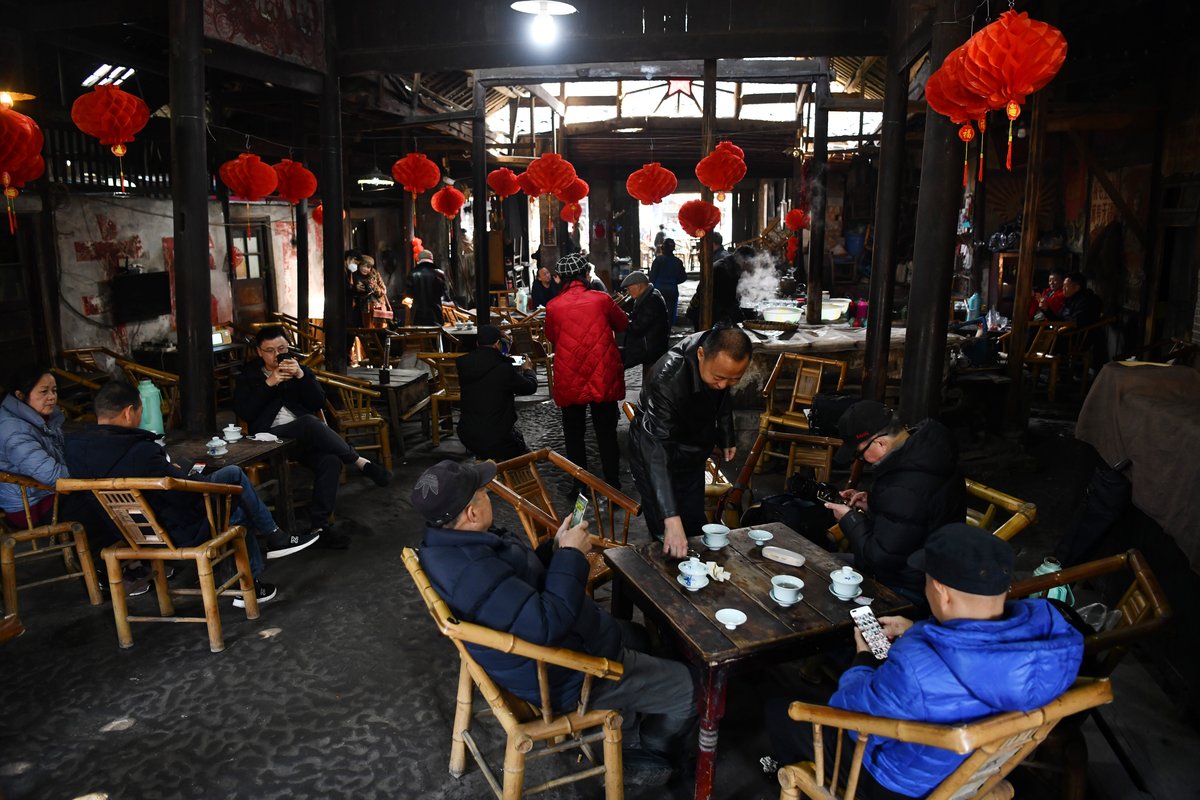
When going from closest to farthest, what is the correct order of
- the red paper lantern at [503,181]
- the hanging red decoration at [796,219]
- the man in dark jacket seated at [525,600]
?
1. the man in dark jacket seated at [525,600]
2. the red paper lantern at [503,181]
3. the hanging red decoration at [796,219]

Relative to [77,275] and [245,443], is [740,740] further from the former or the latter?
[77,275]

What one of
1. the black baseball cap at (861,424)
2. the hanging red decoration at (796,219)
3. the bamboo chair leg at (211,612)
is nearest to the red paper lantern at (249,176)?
the bamboo chair leg at (211,612)

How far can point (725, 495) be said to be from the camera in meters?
5.36

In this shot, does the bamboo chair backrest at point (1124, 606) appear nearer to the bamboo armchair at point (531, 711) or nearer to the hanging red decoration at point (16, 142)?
the bamboo armchair at point (531, 711)

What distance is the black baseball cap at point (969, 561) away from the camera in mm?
2291

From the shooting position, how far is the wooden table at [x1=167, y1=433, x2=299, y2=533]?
5.16 meters

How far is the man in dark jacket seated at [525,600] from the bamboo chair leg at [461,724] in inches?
20.2

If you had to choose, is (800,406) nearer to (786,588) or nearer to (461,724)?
(786,588)

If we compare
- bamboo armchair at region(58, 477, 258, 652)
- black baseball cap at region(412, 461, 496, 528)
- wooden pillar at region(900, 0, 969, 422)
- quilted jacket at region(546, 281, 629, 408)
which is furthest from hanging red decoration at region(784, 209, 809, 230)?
black baseball cap at region(412, 461, 496, 528)

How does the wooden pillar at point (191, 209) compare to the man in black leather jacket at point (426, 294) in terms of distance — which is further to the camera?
the man in black leather jacket at point (426, 294)

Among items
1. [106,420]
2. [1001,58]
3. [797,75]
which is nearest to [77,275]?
[106,420]

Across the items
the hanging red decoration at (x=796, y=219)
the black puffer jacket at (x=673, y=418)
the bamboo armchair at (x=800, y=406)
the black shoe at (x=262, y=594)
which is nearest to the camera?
the black puffer jacket at (x=673, y=418)

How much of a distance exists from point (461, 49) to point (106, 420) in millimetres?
5730

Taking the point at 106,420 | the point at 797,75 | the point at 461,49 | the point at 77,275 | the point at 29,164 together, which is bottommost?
the point at 106,420
